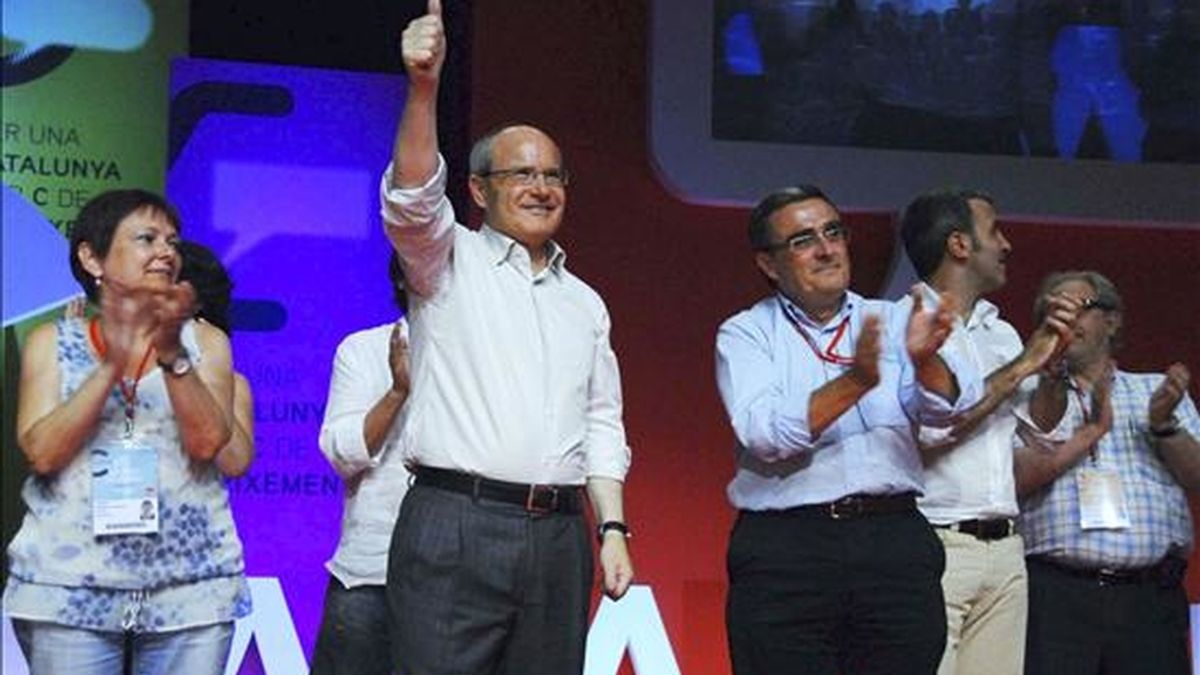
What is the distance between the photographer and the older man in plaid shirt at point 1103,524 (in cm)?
454

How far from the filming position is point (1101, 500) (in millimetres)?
4562

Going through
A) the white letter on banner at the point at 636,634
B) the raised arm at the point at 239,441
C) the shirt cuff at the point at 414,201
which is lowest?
the white letter on banner at the point at 636,634

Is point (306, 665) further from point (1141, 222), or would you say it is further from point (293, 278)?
point (1141, 222)

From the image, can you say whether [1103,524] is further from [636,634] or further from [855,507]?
[636,634]

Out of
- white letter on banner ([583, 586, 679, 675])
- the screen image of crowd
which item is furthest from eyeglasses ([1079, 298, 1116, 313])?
white letter on banner ([583, 586, 679, 675])

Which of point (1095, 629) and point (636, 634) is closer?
point (1095, 629)

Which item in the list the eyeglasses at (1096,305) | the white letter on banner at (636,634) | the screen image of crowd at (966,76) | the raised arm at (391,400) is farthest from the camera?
the screen image of crowd at (966,76)

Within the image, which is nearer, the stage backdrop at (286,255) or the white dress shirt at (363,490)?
the white dress shirt at (363,490)

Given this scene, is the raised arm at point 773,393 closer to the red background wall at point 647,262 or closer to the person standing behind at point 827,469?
the person standing behind at point 827,469

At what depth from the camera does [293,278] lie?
5219 millimetres

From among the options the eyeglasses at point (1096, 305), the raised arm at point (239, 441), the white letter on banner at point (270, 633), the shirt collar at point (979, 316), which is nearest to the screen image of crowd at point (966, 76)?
the eyeglasses at point (1096, 305)

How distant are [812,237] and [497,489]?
0.94 m

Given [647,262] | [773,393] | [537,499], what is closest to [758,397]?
[773,393]

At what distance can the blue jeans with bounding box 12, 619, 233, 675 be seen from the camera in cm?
338
